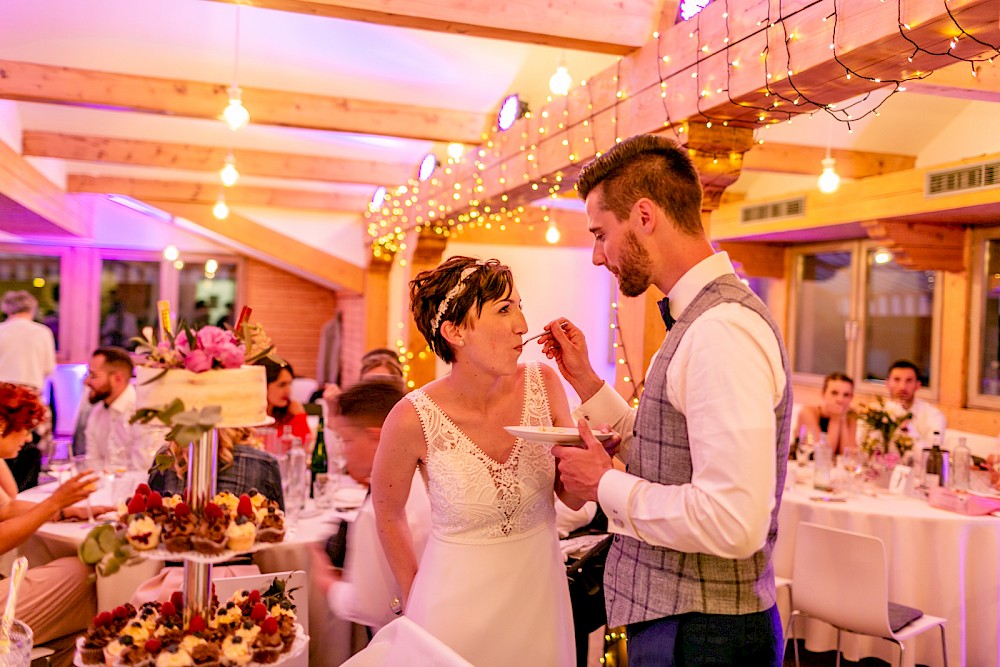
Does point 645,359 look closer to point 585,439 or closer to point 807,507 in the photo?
point 807,507

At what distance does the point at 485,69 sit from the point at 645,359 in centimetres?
314

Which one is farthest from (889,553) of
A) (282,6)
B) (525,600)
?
(282,6)

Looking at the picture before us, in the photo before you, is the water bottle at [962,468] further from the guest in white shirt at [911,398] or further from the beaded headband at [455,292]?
the beaded headband at [455,292]

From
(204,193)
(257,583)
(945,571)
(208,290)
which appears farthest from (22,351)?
(945,571)

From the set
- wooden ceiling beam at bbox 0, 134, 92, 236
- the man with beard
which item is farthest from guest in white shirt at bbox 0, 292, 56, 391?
the man with beard

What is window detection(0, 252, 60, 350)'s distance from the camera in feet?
37.8

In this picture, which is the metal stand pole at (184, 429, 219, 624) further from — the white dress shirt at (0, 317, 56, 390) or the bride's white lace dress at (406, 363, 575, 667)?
Result: the white dress shirt at (0, 317, 56, 390)

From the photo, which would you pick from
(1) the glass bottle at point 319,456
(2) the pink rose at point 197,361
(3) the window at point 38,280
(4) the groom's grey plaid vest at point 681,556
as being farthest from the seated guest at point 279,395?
(3) the window at point 38,280

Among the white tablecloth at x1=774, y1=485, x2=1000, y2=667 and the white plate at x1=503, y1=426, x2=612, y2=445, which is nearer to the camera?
the white plate at x1=503, y1=426, x2=612, y2=445

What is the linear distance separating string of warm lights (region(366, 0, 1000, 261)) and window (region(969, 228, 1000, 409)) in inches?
64.9

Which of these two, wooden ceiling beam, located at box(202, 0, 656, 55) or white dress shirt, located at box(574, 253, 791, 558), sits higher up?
wooden ceiling beam, located at box(202, 0, 656, 55)

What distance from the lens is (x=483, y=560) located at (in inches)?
79.3

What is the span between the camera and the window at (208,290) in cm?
1225

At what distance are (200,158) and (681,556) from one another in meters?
7.59
